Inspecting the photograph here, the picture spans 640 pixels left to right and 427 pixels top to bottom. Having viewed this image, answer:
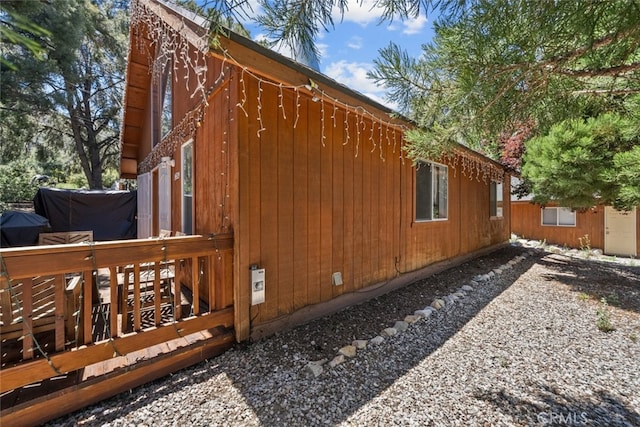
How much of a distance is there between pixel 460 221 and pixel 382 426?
223 inches

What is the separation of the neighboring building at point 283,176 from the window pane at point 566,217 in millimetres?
10371

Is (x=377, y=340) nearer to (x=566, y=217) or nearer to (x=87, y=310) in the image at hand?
(x=87, y=310)

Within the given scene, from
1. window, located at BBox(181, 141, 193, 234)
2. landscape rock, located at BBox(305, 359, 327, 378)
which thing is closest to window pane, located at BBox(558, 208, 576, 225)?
landscape rock, located at BBox(305, 359, 327, 378)

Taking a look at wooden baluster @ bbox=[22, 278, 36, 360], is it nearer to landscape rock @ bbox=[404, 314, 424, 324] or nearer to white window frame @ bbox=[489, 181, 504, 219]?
landscape rock @ bbox=[404, 314, 424, 324]

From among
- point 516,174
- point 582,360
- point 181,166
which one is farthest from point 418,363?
point 516,174

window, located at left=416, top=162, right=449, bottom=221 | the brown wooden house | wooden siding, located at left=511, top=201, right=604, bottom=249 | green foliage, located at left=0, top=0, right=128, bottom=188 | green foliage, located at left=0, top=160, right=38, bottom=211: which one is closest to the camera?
window, located at left=416, top=162, right=449, bottom=221

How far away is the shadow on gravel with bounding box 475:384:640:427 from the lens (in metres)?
2.02

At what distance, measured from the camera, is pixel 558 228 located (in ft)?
42.9

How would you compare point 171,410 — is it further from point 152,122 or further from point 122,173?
point 122,173

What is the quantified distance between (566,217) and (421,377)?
14.4m

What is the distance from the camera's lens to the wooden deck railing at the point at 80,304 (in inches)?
76.8

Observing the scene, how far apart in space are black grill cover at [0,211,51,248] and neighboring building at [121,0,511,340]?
10.4 feet

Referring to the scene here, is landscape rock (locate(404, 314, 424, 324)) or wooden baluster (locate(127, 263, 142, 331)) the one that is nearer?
wooden baluster (locate(127, 263, 142, 331))
